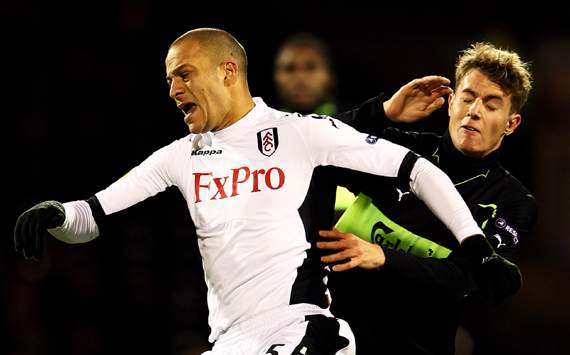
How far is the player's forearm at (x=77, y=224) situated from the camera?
3418 millimetres

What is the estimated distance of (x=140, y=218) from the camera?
7.04 m

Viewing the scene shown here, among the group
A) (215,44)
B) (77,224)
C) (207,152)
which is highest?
(215,44)

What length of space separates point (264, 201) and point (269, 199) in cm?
2

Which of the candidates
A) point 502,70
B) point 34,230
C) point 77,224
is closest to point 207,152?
point 77,224

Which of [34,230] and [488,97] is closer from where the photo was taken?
[34,230]

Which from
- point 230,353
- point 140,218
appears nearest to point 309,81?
point 230,353

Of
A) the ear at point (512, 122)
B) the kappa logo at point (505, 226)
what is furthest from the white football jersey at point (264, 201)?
the ear at point (512, 122)

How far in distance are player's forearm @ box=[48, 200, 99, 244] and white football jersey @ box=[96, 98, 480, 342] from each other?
0.39 metres

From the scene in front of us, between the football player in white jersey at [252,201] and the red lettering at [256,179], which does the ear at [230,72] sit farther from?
the red lettering at [256,179]

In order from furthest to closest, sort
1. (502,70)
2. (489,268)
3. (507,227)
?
(502,70) → (507,227) → (489,268)

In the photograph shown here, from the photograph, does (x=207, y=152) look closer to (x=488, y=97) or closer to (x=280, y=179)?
(x=280, y=179)

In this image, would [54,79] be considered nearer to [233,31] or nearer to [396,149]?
[233,31]

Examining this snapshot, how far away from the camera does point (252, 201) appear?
327cm

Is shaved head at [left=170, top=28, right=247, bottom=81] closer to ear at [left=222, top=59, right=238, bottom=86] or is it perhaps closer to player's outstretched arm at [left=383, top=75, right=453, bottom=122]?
ear at [left=222, top=59, right=238, bottom=86]
